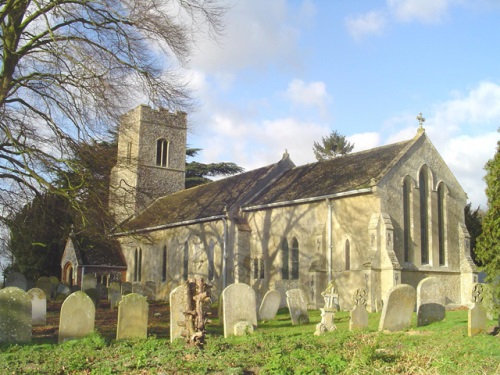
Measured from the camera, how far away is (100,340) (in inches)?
451

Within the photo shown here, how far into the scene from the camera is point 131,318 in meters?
13.3

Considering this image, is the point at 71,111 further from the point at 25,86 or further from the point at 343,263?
the point at 343,263

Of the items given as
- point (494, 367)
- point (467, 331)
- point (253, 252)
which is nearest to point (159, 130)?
point (253, 252)

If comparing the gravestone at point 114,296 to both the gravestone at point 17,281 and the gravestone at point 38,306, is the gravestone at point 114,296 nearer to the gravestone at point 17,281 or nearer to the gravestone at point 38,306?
the gravestone at point 17,281

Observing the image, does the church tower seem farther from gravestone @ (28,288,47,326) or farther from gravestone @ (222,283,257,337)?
gravestone @ (222,283,257,337)

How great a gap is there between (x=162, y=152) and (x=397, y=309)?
28883mm

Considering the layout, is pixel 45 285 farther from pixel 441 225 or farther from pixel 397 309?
pixel 441 225

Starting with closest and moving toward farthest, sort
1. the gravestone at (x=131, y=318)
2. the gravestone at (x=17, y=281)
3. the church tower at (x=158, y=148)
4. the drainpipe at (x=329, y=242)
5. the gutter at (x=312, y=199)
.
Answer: the gravestone at (x=131, y=318)
the gutter at (x=312, y=199)
the gravestone at (x=17, y=281)
the drainpipe at (x=329, y=242)
the church tower at (x=158, y=148)

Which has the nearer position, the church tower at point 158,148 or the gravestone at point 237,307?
the gravestone at point 237,307

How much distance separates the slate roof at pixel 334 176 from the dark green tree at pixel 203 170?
25.0m

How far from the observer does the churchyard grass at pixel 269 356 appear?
340 inches

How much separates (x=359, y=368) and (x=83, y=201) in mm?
10382

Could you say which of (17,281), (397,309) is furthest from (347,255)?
(17,281)

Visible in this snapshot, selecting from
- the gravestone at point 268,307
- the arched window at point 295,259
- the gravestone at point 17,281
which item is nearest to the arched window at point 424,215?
the arched window at point 295,259
